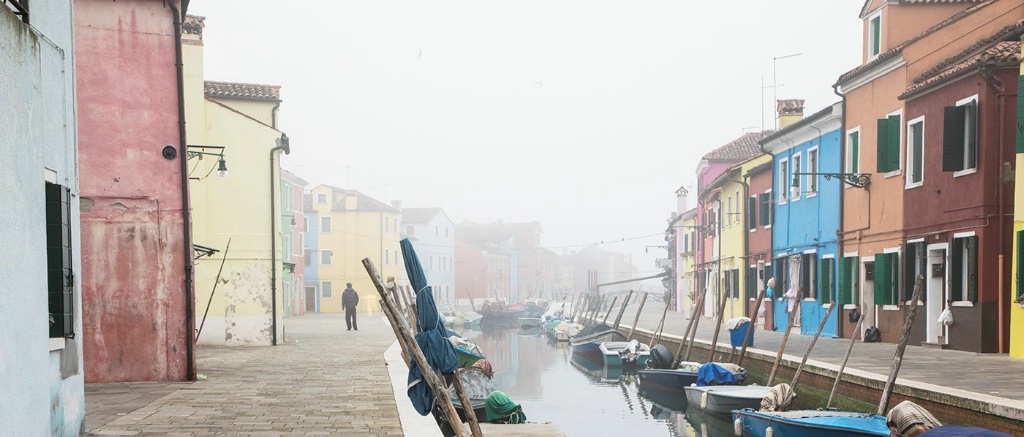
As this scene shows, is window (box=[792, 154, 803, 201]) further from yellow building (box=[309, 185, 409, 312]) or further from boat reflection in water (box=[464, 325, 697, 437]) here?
yellow building (box=[309, 185, 409, 312])

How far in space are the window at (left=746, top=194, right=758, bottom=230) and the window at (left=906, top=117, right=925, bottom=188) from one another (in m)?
11.8

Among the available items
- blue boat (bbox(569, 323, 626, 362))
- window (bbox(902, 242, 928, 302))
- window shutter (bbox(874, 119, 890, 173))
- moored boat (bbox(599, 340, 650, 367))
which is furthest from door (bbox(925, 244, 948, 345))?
blue boat (bbox(569, 323, 626, 362))

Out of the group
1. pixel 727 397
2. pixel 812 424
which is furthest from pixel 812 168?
pixel 812 424

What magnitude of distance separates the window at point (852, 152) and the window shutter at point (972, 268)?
20.7ft

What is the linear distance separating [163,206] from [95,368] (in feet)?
7.35

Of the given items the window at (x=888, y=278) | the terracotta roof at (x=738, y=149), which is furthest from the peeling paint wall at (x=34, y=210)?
the terracotta roof at (x=738, y=149)

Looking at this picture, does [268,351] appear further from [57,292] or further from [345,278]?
[345,278]

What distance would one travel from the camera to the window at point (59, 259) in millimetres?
8211

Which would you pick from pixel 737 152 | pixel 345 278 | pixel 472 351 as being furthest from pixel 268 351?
pixel 345 278

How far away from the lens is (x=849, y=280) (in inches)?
933

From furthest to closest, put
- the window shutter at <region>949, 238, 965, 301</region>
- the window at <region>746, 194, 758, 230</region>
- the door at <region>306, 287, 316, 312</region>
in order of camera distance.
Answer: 1. the door at <region>306, 287, 316, 312</region>
2. the window at <region>746, 194, 758, 230</region>
3. the window shutter at <region>949, 238, 965, 301</region>

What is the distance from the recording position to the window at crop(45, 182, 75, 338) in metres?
8.21

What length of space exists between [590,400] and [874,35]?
10.5 m

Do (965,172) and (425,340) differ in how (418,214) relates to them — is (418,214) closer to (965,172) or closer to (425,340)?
(965,172)
